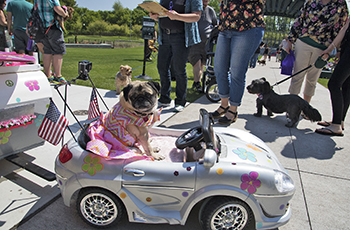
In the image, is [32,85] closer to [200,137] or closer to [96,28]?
[200,137]

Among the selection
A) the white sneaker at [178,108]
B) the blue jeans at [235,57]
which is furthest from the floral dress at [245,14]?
the white sneaker at [178,108]

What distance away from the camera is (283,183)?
5.97 feet

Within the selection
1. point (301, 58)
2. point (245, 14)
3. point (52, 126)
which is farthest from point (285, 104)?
point (52, 126)

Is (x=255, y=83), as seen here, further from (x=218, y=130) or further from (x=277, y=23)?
(x=277, y=23)

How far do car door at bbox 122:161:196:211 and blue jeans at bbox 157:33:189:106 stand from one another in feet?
9.79

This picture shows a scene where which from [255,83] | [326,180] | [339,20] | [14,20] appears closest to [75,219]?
[326,180]

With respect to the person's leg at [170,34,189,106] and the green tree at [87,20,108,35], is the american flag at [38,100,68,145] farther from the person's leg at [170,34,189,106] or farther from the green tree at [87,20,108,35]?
the green tree at [87,20,108,35]

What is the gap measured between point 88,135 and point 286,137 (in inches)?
121

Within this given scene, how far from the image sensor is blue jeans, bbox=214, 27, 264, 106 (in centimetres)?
373

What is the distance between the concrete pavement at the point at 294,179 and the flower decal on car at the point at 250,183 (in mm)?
605

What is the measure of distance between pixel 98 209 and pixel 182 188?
720mm

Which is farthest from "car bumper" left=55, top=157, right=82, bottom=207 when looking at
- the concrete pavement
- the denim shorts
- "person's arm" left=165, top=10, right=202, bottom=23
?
the denim shorts

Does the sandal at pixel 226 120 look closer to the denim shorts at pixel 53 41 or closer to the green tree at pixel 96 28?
the denim shorts at pixel 53 41

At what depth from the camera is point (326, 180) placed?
2.73 m
